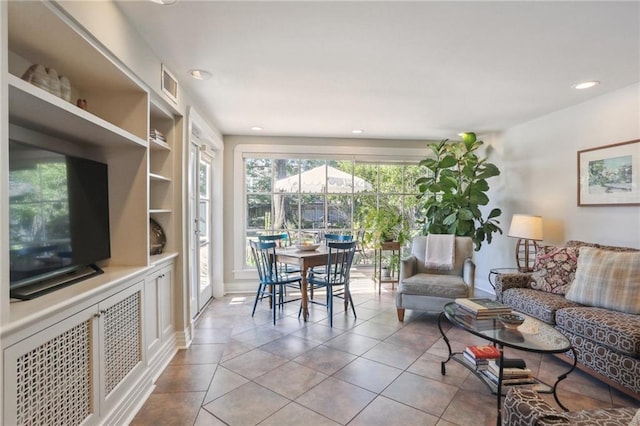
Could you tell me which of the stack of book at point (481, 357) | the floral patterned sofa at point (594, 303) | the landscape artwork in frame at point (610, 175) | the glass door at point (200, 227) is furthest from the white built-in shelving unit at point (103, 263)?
the landscape artwork in frame at point (610, 175)

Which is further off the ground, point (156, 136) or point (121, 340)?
point (156, 136)

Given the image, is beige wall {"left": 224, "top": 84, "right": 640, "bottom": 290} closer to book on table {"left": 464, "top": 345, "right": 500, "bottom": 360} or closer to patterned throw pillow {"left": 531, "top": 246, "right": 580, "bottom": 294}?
patterned throw pillow {"left": 531, "top": 246, "right": 580, "bottom": 294}

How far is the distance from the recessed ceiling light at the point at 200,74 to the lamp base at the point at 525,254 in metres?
3.91

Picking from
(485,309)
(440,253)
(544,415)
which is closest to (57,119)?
(544,415)

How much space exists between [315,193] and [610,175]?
3.53 m

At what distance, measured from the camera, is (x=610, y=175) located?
3.22 m

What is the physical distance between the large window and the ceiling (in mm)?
1359

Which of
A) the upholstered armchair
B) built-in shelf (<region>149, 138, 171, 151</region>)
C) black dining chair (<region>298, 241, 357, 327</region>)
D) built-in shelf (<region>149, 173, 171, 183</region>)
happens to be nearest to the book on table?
the upholstered armchair

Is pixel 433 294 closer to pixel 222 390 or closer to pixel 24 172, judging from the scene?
pixel 222 390

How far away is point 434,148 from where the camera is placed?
15.6 feet

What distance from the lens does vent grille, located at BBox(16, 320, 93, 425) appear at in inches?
48.6

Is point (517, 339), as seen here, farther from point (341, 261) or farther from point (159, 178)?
point (159, 178)

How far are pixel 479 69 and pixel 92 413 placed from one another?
3.40 meters

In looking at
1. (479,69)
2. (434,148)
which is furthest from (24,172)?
(434,148)
